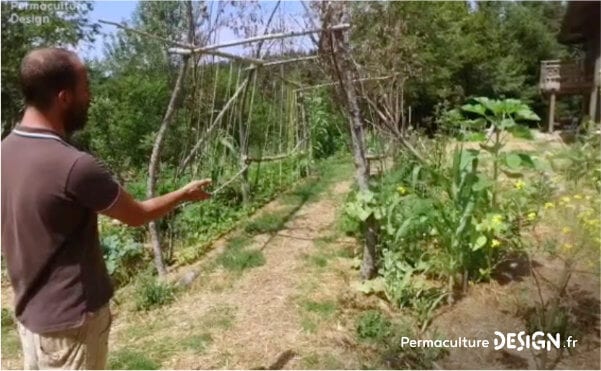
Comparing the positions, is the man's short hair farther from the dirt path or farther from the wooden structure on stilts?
the wooden structure on stilts

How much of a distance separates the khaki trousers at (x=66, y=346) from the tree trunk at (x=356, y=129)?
1.51 m

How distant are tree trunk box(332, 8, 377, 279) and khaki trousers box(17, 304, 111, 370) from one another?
59.3 inches

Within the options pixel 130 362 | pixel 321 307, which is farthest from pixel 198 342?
pixel 321 307

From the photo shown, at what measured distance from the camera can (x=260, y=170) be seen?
4961mm

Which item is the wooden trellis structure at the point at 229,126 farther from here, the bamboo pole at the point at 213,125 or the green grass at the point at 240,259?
the green grass at the point at 240,259

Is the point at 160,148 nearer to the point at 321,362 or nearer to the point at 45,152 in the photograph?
the point at 321,362

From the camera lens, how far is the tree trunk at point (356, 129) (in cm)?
256

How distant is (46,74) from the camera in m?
1.34

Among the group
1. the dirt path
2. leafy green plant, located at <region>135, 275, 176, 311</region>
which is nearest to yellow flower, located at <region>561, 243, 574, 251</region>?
the dirt path

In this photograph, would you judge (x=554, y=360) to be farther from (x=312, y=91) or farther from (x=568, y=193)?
(x=312, y=91)

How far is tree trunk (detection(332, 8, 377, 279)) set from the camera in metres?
2.56

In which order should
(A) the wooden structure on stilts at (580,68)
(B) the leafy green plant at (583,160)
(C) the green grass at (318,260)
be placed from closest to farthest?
(A) the wooden structure on stilts at (580,68) → (B) the leafy green plant at (583,160) → (C) the green grass at (318,260)

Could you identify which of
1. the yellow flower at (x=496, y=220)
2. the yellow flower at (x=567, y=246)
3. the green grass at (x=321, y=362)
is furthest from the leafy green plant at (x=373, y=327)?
the yellow flower at (x=567, y=246)

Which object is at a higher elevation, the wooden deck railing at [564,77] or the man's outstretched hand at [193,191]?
the wooden deck railing at [564,77]
